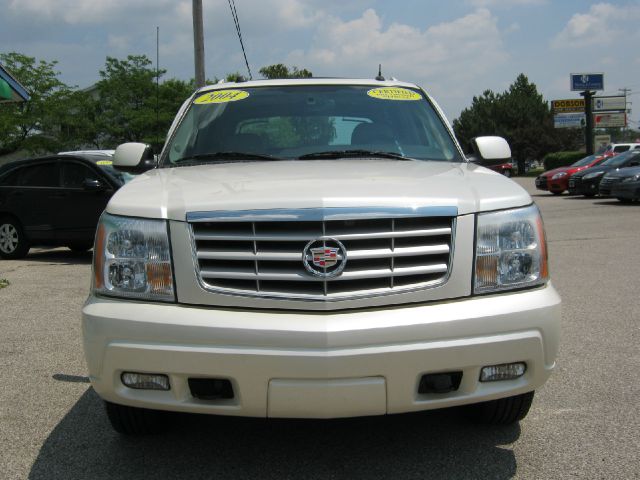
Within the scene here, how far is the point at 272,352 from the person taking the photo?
105 inches

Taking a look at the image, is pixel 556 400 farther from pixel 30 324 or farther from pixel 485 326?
pixel 30 324

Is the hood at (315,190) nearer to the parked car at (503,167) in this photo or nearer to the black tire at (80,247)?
the parked car at (503,167)

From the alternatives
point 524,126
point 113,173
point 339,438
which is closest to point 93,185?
point 113,173

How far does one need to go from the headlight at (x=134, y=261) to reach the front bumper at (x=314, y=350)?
0.23ft

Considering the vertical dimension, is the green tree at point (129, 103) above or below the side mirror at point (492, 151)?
above

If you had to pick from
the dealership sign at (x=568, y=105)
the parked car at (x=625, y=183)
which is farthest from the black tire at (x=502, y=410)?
the dealership sign at (x=568, y=105)

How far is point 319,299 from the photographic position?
2.75 meters

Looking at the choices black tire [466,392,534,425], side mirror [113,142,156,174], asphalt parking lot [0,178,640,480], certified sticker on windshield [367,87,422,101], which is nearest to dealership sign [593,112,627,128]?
asphalt parking lot [0,178,640,480]

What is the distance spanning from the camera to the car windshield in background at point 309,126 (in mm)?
4105

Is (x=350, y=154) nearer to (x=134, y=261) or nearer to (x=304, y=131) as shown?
(x=304, y=131)

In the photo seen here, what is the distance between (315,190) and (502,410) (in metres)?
1.44

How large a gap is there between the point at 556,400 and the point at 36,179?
9573 millimetres

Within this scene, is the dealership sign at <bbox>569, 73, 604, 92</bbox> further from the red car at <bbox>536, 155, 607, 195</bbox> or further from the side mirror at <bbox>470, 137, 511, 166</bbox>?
the side mirror at <bbox>470, 137, 511, 166</bbox>

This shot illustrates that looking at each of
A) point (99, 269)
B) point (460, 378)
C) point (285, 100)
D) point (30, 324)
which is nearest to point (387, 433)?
point (460, 378)
